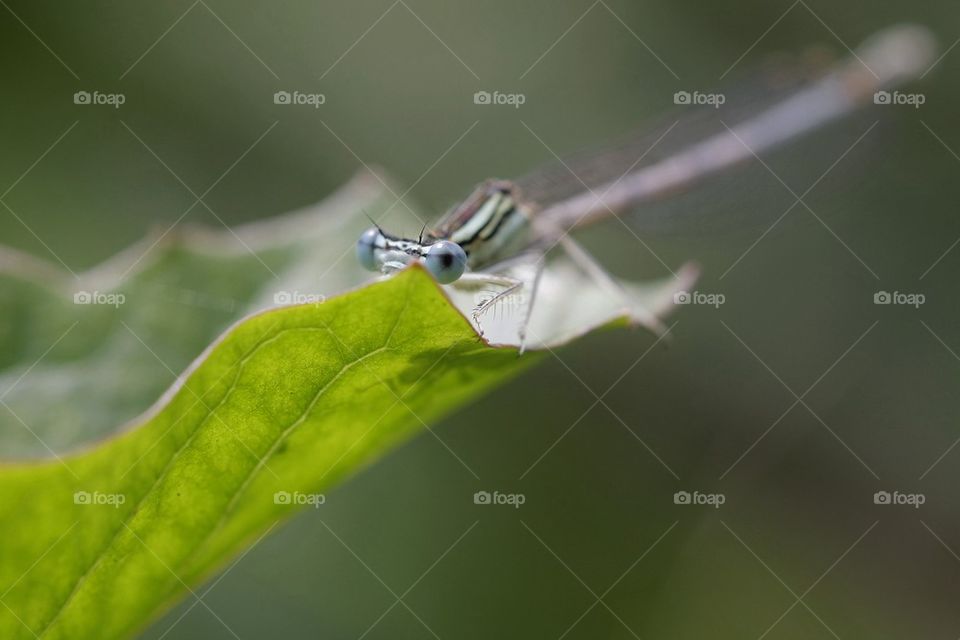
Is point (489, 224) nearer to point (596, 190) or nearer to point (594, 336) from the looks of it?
point (596, 190)

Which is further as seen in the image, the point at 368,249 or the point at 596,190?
the point at 596,190

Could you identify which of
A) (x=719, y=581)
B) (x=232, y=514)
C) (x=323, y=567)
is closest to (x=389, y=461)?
(x=323, y=567)

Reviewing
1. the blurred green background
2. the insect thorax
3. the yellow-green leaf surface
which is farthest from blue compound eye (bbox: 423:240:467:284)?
the blurred green background

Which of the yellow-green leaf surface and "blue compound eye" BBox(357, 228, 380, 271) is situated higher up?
"blue compound eye" BBox(357, 228, 380, 271)

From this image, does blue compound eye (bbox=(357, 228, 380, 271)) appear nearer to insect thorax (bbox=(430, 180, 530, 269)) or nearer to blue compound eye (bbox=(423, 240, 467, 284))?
blue compound eye (bbox=(423, 240, 467, 284))

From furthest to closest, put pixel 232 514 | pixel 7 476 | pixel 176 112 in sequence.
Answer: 1. pixel 176 112
2. pixel 232 514
3. pixel 7 476

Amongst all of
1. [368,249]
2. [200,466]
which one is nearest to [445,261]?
[368,249]

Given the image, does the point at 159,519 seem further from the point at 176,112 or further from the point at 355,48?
the point at 355,48
